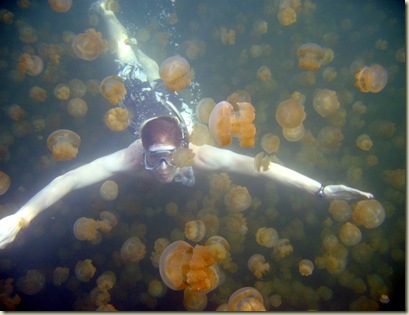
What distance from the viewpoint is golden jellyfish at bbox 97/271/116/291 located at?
6020 mm

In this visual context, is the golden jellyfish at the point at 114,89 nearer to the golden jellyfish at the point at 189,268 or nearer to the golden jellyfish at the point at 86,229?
the golden jellyfish at the point at 86,229

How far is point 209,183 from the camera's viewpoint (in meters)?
6.64

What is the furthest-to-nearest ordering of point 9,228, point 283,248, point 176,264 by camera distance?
point 283,248, point 176,264, point 9,228

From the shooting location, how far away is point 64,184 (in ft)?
17.0

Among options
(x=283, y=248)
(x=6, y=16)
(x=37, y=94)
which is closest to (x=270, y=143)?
A: (x=283, y=248)

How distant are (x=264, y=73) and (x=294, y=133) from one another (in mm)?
1763

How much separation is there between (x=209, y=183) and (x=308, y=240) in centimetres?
238

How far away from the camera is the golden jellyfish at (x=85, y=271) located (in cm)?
623

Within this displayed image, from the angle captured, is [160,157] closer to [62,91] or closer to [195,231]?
[195,231]

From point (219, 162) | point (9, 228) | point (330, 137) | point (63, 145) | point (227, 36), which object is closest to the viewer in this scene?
point (9, 228)

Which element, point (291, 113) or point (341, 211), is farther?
point (291, 113)

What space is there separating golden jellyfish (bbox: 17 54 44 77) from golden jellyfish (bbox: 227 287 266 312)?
6508mm

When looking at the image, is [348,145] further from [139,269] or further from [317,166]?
[139,269]

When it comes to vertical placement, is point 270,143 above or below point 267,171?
above
